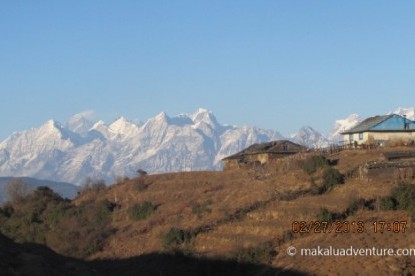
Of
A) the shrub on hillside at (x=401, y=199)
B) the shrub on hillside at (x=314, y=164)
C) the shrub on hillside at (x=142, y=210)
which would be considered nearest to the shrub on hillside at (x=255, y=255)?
the shrub on hillside at (x=401, y=199)

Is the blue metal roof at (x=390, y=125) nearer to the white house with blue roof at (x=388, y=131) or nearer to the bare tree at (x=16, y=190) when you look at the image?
the white house with blue roof at (x=388, y=131)

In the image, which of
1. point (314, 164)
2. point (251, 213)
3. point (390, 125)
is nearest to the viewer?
point (251, 213)

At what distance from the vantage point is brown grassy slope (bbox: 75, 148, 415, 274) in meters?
31.1

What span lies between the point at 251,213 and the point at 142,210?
13.7 metres

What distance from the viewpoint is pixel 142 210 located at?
50719 millimetres

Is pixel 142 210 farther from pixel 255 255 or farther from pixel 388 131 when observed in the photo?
pixel 388 131

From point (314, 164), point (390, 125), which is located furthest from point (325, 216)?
point (390, 125)

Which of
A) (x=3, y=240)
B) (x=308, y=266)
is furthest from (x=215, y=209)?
(x=3, y=240)

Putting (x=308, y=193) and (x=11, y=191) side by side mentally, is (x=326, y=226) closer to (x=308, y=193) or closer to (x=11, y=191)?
(x=308, y=193)

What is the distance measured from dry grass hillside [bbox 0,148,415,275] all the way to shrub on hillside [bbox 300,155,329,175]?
0.32ft

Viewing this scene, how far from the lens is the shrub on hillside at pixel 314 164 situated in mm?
43594

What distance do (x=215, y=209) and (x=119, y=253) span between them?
705 cm

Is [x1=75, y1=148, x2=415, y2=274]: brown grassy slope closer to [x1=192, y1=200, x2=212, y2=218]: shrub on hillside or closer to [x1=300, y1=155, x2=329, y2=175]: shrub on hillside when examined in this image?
[x1=192, y1=200, x2=212, y2=218]: shrub on hillside

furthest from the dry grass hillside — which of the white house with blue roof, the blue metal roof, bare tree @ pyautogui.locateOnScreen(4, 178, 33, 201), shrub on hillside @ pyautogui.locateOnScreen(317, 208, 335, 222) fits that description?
the blue metal roof
